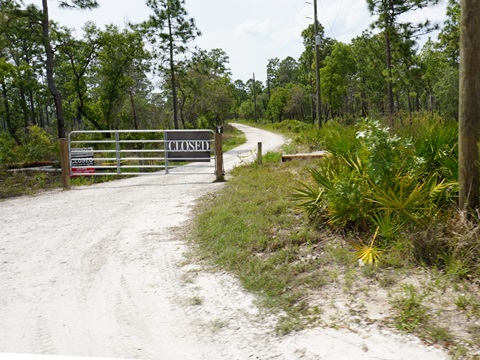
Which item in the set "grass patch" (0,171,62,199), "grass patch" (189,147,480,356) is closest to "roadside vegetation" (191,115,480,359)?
"grass patch" (189,147,480,356)

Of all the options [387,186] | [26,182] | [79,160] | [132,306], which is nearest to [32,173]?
[26,182]

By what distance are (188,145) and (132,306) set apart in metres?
7.95

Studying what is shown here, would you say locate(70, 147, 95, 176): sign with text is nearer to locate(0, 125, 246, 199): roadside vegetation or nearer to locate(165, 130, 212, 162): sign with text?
locate(0, 125, 246, 199): roadside vegetation

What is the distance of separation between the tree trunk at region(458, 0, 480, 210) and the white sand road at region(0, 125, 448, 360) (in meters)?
2.28

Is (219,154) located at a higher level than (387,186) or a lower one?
higher

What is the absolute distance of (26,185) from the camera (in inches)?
536

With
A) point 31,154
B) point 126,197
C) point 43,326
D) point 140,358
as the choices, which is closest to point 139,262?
point 43,326

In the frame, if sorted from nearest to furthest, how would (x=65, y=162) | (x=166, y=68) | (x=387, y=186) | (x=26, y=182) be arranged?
(x=387, y=186) < (x=65, y=162) < (x=26, y=182) < (x=166, y=68)

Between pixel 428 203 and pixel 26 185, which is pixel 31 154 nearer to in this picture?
pixel 26 185

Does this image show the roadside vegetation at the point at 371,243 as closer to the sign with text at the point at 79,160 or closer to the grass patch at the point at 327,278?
the grass patch at the point at 327,278

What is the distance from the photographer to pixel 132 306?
4176 millimetres

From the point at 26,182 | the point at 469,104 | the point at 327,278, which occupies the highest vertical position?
the point at 469,104

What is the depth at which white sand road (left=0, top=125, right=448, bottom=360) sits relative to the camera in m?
3.26

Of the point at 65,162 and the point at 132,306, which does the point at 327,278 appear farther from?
the point at 65,162
